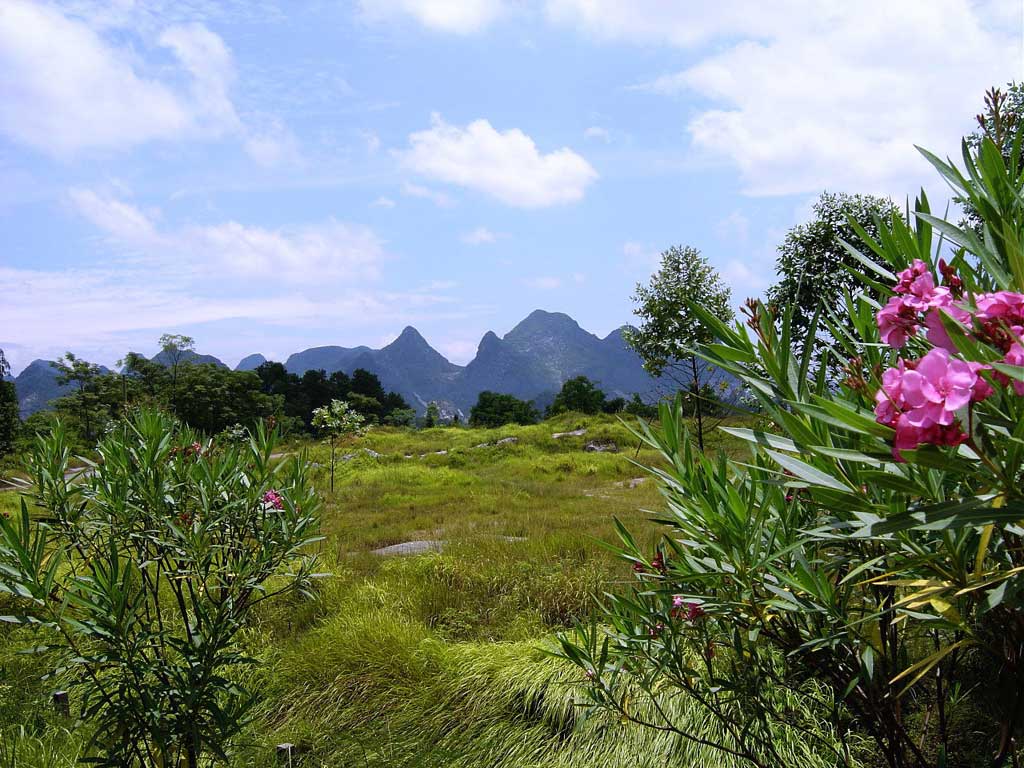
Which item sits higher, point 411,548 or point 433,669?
point 433,669

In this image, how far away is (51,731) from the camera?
3.45 m

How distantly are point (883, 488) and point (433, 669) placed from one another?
3.46 m

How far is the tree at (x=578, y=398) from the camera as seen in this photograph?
38.2m

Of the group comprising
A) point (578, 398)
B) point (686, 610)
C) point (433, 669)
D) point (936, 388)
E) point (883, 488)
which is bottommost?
point (433, 669)

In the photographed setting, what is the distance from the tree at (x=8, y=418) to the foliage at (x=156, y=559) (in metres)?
30.3

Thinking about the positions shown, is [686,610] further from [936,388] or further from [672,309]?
[672,309]

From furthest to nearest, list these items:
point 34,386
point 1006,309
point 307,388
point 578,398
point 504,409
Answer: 1. point 34,386
2. point 307,388
3. point 504,409
4. point 578,398
5. point 1006,309

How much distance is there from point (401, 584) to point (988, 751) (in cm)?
411

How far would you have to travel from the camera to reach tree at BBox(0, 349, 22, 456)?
2711cm

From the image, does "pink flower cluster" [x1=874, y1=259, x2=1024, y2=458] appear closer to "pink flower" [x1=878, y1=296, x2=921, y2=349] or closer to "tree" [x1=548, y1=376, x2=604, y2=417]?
"pink flower" [x1=878, y1=296, x2=921, y2=349]

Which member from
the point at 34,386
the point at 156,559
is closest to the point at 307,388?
the point at 156,559

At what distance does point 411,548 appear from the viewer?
7.69 m

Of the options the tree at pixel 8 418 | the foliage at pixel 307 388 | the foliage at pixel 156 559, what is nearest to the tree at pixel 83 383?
the tree at pixel 8 418

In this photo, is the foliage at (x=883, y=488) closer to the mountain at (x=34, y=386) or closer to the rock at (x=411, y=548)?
the rock at (x=411, y=548)
